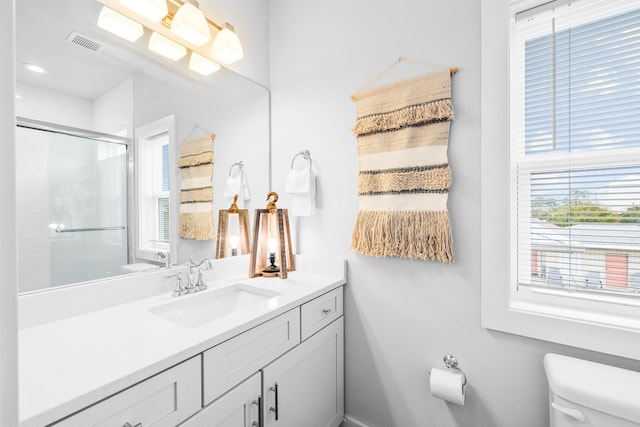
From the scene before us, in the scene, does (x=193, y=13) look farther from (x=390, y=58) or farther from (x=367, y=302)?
(x=367, y=302)

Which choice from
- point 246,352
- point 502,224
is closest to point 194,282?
point 246,352

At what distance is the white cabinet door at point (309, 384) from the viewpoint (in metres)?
1.07

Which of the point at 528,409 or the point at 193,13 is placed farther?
the point at 193,13

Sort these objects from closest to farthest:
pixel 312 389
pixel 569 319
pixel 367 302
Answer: pixel 569 319 < pixel 312 389 < pixel 367 302

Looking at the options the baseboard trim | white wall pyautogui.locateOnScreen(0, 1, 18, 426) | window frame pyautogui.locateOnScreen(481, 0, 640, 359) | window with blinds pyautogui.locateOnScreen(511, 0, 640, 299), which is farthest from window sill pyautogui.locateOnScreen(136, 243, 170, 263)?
window with blinds pyautogui.locateOnScreen(511, 0, 640, 299)

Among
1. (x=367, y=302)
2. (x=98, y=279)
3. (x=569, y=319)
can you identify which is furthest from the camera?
(x=367, y=302)

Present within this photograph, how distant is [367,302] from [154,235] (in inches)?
41.6

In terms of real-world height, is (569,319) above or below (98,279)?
below

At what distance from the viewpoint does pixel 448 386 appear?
115cm

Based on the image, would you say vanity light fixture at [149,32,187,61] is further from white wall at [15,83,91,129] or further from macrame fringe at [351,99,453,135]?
macrame fringe at [351,99,453,135]

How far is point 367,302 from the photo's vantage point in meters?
1.48

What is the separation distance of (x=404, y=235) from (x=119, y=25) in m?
1.46

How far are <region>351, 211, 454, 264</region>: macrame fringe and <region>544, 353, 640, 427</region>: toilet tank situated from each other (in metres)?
0.49

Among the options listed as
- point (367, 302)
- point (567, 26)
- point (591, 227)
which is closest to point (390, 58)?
point (567, 26)
